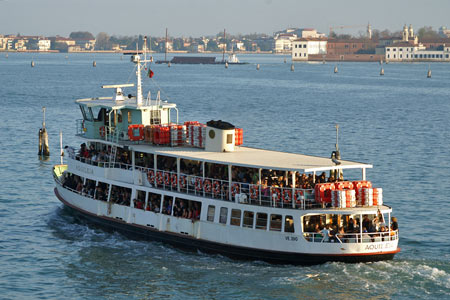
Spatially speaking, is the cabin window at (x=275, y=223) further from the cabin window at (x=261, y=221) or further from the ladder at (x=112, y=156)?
the ladder at (x=112, y=156)

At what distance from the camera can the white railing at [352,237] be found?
33469 millimetres

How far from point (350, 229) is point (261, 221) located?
4.15 meters

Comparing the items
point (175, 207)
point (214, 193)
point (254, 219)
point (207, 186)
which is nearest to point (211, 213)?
point (214, 193)

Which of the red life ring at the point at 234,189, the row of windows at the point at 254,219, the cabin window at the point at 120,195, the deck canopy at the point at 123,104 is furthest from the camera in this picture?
the deck canopy at the point at 123,104

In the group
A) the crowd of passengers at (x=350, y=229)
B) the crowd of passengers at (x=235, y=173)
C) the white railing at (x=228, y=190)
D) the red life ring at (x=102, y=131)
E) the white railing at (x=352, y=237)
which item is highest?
the red life ring at (x=102, y=131)

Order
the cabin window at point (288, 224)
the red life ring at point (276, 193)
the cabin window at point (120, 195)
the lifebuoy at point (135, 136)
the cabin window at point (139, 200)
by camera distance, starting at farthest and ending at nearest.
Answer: the lifebuoy at point (135, 136)
the cabin window at point (120, 195)
the cabin window at point (139, 200)
the red life ring at point (276, 193)
the cabin window at point (288, 224)

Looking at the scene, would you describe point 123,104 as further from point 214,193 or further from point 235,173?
point 235,173

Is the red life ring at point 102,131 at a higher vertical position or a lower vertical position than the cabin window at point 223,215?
higher

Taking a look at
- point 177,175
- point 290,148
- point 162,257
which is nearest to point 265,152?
point 177,175

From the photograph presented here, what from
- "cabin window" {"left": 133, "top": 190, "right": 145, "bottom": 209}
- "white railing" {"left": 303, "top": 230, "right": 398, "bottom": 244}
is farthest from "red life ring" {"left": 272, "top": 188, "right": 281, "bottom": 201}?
"cabin window" {"left": 133, "top": 190, "right": 145, "bottom": 209}

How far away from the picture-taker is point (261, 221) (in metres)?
35.2

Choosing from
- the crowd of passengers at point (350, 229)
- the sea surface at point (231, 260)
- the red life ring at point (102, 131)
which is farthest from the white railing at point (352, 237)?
the red life ring at point (102, 131)

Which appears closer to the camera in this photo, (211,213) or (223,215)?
(223,215)

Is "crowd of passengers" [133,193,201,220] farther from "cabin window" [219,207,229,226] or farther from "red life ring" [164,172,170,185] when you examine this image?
"cabin window" [219,207,229,226]
